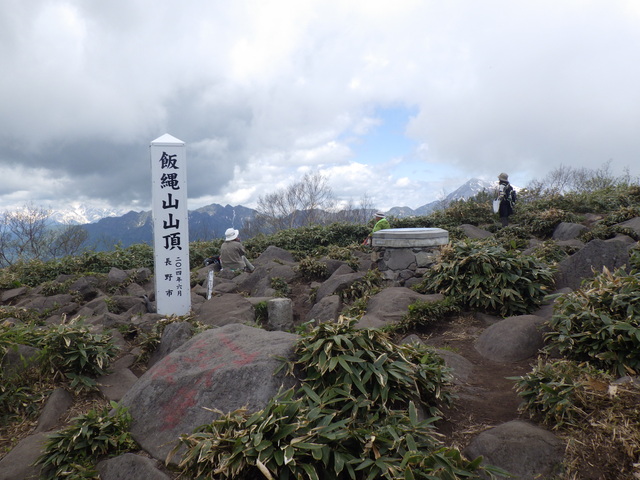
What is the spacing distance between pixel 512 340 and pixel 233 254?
23.8ft

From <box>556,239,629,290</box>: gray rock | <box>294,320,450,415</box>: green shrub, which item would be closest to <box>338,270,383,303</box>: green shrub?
<box>556,239,629,290</box>: gray rock

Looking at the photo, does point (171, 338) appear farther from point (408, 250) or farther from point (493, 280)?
point (408, 250)

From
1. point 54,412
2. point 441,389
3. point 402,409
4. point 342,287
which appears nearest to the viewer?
point 402,409

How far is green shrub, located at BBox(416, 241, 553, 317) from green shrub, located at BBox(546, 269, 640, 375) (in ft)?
4.04

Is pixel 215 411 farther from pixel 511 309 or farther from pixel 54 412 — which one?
pixel 511 309

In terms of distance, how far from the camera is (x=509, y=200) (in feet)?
41.5

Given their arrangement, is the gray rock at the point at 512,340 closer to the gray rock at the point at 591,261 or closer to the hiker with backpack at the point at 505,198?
the gray rock at the point at 591,261

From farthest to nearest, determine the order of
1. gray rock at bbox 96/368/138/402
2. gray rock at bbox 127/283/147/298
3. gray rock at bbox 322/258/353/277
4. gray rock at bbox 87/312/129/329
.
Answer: gray rock at bbox 322/258/353/277
gray rock at bbox 127/283/147/298
gray rock at bbox 87/312/129/329
gray rock at bbox 96/368/138/402

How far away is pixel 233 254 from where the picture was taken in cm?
1067

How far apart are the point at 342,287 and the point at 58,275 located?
7.88 metres

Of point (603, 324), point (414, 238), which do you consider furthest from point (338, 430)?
point (414, 238)

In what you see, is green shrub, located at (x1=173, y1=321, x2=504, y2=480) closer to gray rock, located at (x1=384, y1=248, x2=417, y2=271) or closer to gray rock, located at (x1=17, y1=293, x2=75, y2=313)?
gray rock, located at (x1=384, y1=248, x2=417, y2=271)

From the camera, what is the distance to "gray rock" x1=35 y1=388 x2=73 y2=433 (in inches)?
159

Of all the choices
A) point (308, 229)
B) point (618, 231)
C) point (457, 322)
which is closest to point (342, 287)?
point (457, 322)
